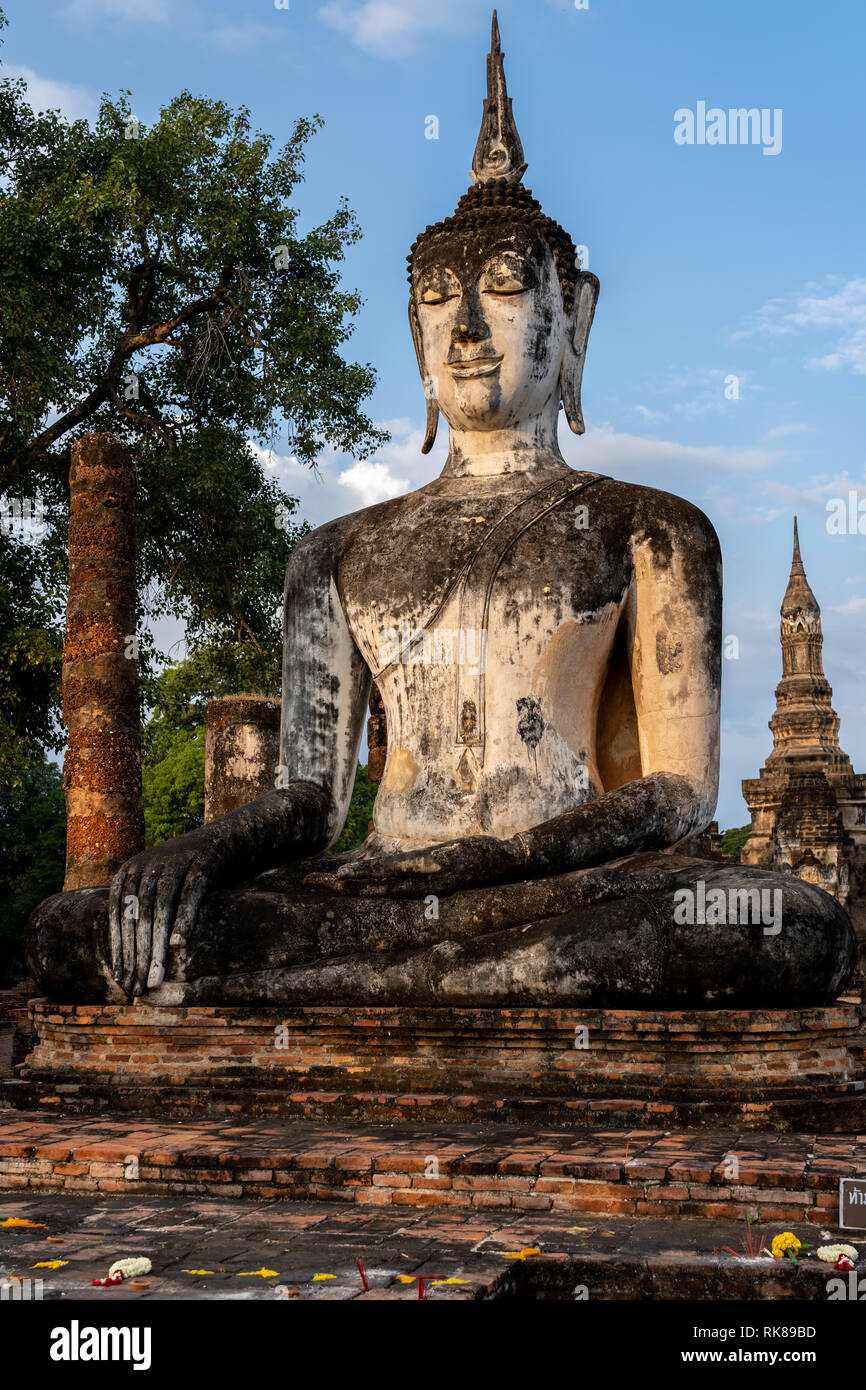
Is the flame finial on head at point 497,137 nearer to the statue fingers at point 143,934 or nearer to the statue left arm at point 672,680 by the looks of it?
the statue left arm at point 672,680

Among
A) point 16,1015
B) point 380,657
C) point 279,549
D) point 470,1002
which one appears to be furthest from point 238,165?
point 470,1002

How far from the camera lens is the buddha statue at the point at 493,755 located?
5793 millimetres

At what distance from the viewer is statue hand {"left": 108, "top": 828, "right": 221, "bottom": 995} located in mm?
6141

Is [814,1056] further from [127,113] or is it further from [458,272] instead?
[127,113]

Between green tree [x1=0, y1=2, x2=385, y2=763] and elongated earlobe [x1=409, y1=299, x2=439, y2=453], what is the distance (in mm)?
8050

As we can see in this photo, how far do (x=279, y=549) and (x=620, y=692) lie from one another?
962 cm

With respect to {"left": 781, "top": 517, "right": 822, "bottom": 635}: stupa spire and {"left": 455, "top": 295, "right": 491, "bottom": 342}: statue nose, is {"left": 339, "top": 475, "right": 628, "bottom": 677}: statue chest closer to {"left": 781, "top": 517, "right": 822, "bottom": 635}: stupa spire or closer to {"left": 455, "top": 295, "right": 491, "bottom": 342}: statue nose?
{"left": 455, "top": 295, "right": 491, "bottom": 342}: statue nose

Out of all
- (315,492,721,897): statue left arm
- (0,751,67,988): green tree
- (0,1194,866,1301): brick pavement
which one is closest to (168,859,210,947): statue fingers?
(315,492,721,897): statue left arm

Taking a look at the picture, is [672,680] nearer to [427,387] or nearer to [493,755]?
[493,755]

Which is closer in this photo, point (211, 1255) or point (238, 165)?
point (211, 1255)

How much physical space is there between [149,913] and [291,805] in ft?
3.64

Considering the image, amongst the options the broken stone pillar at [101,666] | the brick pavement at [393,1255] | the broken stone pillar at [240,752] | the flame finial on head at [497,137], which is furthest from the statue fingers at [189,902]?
the broken stone pillar at [240,752]

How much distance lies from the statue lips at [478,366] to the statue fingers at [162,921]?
2.90m
